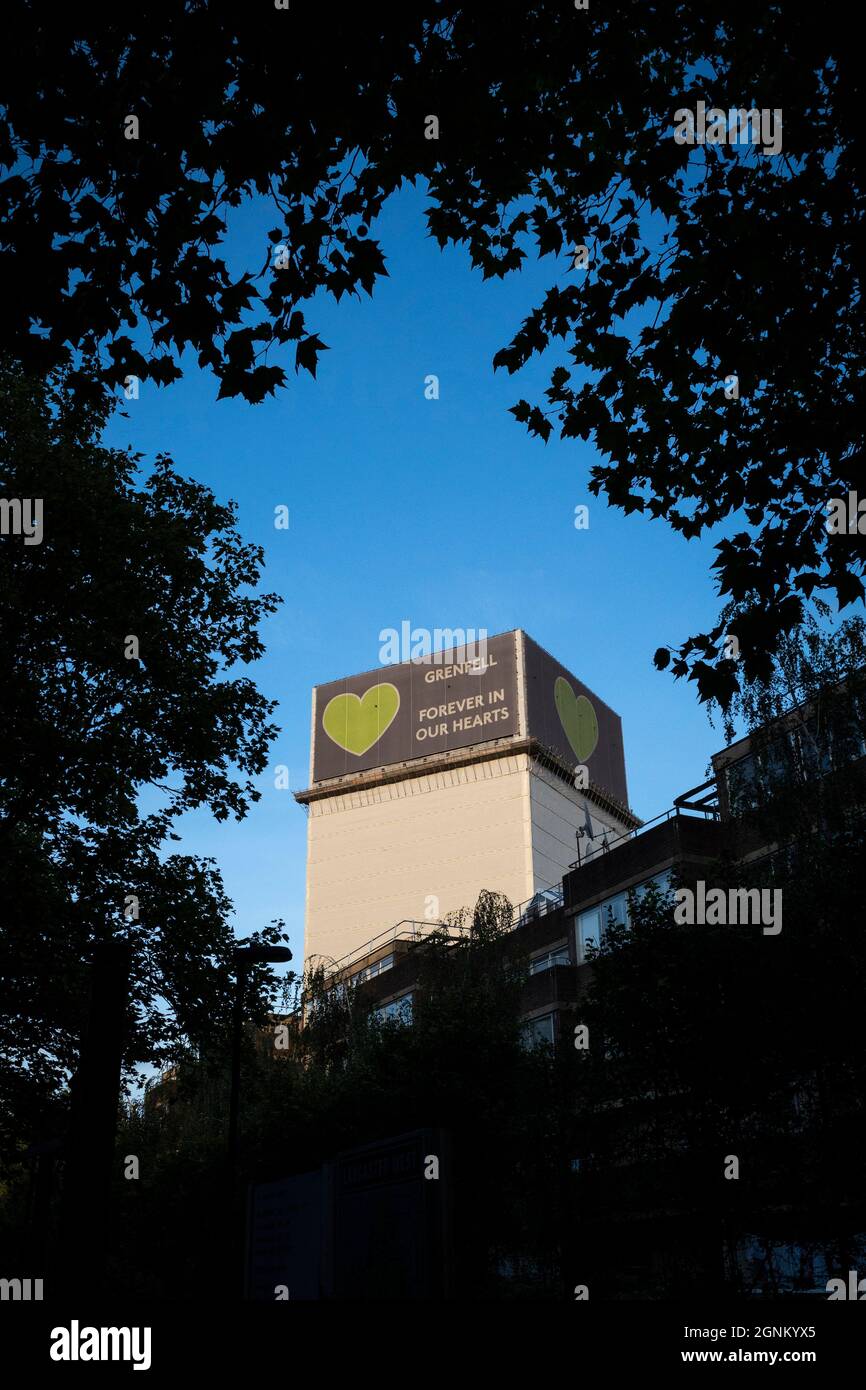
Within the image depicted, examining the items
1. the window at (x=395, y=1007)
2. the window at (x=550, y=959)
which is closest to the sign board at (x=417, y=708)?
the window at (x=395, y=1007)

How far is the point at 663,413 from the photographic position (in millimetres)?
10680

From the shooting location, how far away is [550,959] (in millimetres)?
51031

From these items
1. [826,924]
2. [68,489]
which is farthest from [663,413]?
[826,924]

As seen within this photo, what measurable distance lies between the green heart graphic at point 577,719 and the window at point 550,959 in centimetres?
6402

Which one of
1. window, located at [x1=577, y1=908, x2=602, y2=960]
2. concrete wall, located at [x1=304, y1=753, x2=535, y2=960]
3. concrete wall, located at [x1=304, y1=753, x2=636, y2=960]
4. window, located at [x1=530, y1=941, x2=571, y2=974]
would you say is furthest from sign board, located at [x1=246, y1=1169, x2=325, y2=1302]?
concrete wall, located at [x1=304, y1=753, x2=636, y2=960]

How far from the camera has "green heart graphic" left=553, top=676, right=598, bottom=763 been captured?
11594 cm

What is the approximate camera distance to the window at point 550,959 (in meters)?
50.3

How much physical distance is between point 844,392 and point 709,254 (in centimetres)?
175

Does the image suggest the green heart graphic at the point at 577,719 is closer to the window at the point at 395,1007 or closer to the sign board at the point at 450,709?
the sign board at the point at 450,709

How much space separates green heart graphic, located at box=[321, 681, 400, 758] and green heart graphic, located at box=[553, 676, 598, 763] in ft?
57.1

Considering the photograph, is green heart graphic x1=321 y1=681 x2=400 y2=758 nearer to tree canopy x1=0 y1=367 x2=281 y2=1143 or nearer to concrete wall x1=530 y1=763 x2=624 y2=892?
concrete wall x1=530 y1=763 x2=624 y2=892

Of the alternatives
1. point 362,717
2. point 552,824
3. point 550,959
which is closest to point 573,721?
point 552,824
